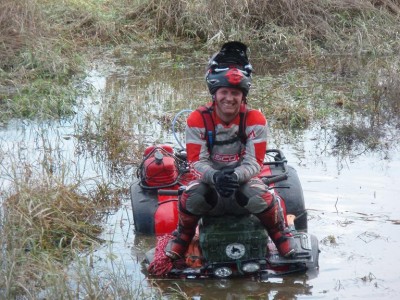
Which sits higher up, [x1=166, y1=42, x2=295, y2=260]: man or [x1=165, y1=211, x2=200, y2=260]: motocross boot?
[x1=166, y1=42, x2=295, y2=260]: man

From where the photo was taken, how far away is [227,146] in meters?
6.87

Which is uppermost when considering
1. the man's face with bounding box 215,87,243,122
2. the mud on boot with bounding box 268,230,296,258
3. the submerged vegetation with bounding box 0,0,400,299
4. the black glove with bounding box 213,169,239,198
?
the man's face with bounding box 215,87,243,122

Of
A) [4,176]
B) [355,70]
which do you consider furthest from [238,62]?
[355,70]

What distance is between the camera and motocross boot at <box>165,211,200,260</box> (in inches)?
266

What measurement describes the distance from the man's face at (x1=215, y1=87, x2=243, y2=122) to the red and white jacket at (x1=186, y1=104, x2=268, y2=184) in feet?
0.34

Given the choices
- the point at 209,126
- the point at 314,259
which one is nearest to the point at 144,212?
the point at 209,126

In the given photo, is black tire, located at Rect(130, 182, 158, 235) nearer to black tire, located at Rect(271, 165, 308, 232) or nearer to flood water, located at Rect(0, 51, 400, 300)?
flood water, located at Rect(0, 51, 400, 300)

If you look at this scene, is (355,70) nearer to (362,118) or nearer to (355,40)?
(355,40)

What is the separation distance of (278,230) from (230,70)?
1.19 m

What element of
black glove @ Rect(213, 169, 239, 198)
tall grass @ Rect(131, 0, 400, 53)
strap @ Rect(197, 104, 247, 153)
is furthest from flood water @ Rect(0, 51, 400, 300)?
tall grass @ Rect(131, 0, 400, 53)

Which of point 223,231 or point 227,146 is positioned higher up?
point 227,146

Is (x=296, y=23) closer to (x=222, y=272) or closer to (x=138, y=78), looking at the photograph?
(x=138, y=78)

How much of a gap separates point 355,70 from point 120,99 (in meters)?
3.53

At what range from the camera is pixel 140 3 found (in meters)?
15.9
